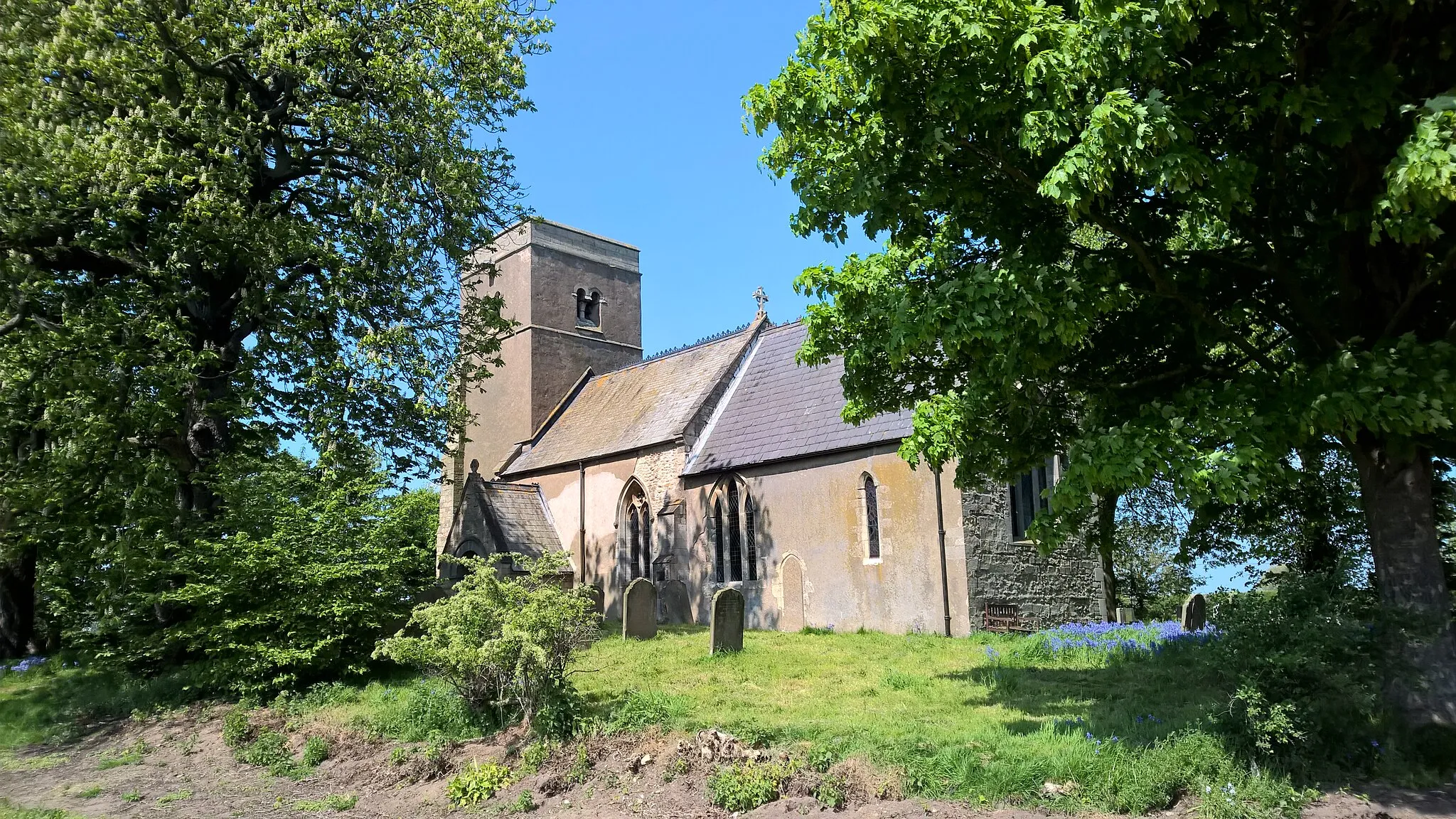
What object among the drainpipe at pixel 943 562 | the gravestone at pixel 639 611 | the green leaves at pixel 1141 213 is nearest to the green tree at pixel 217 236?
the gravestone at pixel 639 611

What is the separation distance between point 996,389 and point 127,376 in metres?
13.6

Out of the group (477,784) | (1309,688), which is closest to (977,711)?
(1309,688)

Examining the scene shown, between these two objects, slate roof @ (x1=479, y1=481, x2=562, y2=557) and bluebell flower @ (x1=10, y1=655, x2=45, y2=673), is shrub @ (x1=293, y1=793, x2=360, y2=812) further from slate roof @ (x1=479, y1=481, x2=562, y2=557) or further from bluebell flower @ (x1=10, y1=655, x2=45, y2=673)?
slate roof @ (x1=479, y1=481, x2=562, y2=557)

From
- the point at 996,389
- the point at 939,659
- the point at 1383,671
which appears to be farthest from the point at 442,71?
the point at 1383,671

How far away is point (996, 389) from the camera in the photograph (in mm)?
9523

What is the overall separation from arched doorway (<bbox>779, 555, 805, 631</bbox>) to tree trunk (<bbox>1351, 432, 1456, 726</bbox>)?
13.7 meters

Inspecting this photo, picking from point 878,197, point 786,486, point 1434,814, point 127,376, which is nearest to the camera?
point 1434,814

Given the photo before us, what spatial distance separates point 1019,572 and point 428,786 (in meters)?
13.6

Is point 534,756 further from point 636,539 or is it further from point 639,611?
point 636,539

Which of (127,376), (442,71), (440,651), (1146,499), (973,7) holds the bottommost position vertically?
(440,651)

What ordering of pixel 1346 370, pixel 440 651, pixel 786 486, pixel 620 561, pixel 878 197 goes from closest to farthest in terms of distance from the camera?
pixel 1346 370, pixel 878 197, pixel 440 651, pixel 786 486, pixel 620 561

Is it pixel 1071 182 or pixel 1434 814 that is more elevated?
pixel 1071 182

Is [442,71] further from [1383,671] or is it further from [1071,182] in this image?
[1383,671]

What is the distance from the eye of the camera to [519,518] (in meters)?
26.4
